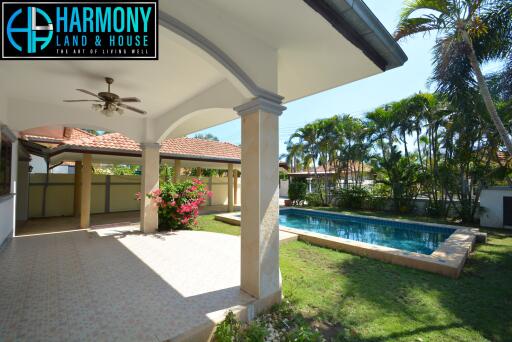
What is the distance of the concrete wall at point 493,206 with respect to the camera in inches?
429

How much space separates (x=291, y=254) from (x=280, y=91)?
4.33m

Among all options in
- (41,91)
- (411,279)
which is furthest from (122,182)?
(411,279)

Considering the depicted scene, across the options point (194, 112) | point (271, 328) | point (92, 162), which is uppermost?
point (194, 112)

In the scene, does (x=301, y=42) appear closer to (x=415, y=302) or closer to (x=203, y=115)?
(x=203, y=115)

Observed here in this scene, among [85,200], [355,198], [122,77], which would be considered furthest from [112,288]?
[355,198]

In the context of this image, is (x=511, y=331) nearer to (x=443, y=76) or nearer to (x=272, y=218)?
(x=272, y=218)

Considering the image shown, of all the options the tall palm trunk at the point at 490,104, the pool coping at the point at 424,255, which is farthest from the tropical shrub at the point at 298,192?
the tall palm trunk at the point at 490,104

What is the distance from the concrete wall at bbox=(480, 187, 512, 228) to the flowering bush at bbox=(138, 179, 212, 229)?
12.7m

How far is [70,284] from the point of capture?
4.15m

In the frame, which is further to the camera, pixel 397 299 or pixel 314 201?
pixel 314 201

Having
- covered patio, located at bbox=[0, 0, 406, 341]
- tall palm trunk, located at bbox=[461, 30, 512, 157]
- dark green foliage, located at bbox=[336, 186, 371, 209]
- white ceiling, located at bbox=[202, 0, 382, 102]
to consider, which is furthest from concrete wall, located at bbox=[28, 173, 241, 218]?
tall palm trunk, located at bbox=[461, 30, 512, 157]

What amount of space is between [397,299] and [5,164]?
1009 cm

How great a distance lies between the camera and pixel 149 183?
834 centimetres

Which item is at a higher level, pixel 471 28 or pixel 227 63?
pixel 471 28
